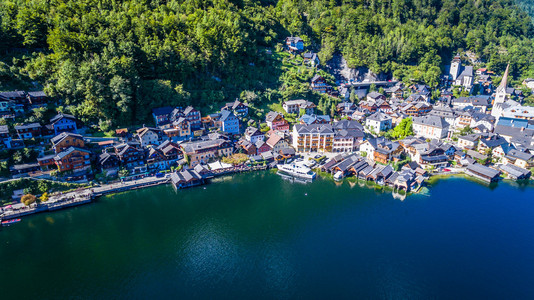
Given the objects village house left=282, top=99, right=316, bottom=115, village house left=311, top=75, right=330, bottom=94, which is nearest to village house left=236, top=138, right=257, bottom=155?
village house left=282, top=99, right=316, bottom=115

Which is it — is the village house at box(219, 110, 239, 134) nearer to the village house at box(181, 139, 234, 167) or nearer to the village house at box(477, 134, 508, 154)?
the village house at box(181, 139, 234, 167)

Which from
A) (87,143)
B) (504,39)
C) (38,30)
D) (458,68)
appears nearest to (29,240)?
(87,143)

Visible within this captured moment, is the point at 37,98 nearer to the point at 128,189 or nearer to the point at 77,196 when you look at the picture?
the point at 77,196

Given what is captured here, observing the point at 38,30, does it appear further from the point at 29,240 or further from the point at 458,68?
the point at 458,68

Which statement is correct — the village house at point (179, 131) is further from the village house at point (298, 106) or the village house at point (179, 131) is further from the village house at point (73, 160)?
the village house at point (298, 106)

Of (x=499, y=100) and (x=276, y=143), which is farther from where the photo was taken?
(x=499, y=100)

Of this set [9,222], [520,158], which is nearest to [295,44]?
[520,158]
